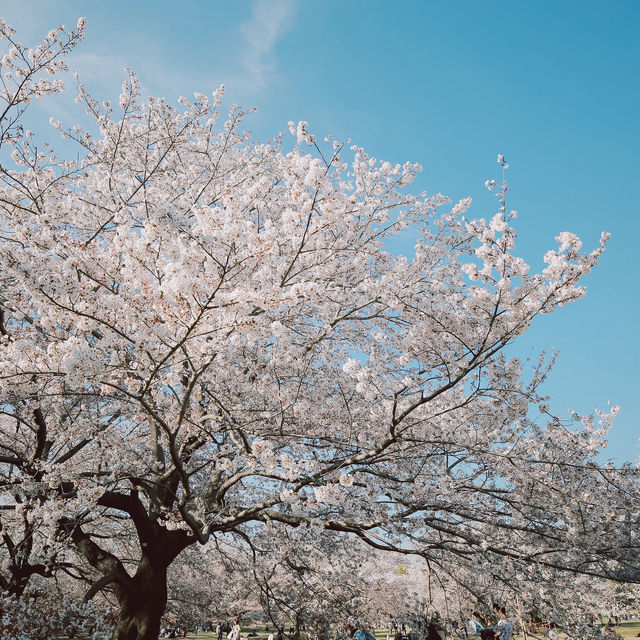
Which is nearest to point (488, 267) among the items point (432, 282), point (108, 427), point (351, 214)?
point (432, 282)

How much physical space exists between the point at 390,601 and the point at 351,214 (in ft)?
139

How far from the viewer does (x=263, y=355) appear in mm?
6660

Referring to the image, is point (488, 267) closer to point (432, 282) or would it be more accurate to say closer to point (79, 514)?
point (432, 282)

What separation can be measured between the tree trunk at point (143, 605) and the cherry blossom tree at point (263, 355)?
25 mm

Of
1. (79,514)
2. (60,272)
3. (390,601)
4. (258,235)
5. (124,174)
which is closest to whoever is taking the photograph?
(258,235)

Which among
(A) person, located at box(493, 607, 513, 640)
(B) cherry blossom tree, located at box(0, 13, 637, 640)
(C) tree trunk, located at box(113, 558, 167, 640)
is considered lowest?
(C) tree trunk, located at box(113, 558, 167, 640)

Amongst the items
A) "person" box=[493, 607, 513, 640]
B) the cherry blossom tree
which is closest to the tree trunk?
the cherry blossom tree

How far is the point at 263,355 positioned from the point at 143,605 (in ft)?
14.9

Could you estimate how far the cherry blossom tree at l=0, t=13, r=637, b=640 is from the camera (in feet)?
13.2

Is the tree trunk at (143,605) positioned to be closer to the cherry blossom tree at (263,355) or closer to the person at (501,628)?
the cherry blossom tree at (263,355)

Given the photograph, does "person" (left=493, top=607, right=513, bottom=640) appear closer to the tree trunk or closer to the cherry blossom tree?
the cherry blossom tree

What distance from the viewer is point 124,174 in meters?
7.82

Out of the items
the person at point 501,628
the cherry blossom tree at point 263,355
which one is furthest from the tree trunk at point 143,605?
the person at point 501,628

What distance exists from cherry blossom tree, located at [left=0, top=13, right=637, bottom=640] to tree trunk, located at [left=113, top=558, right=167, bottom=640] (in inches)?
1.0
